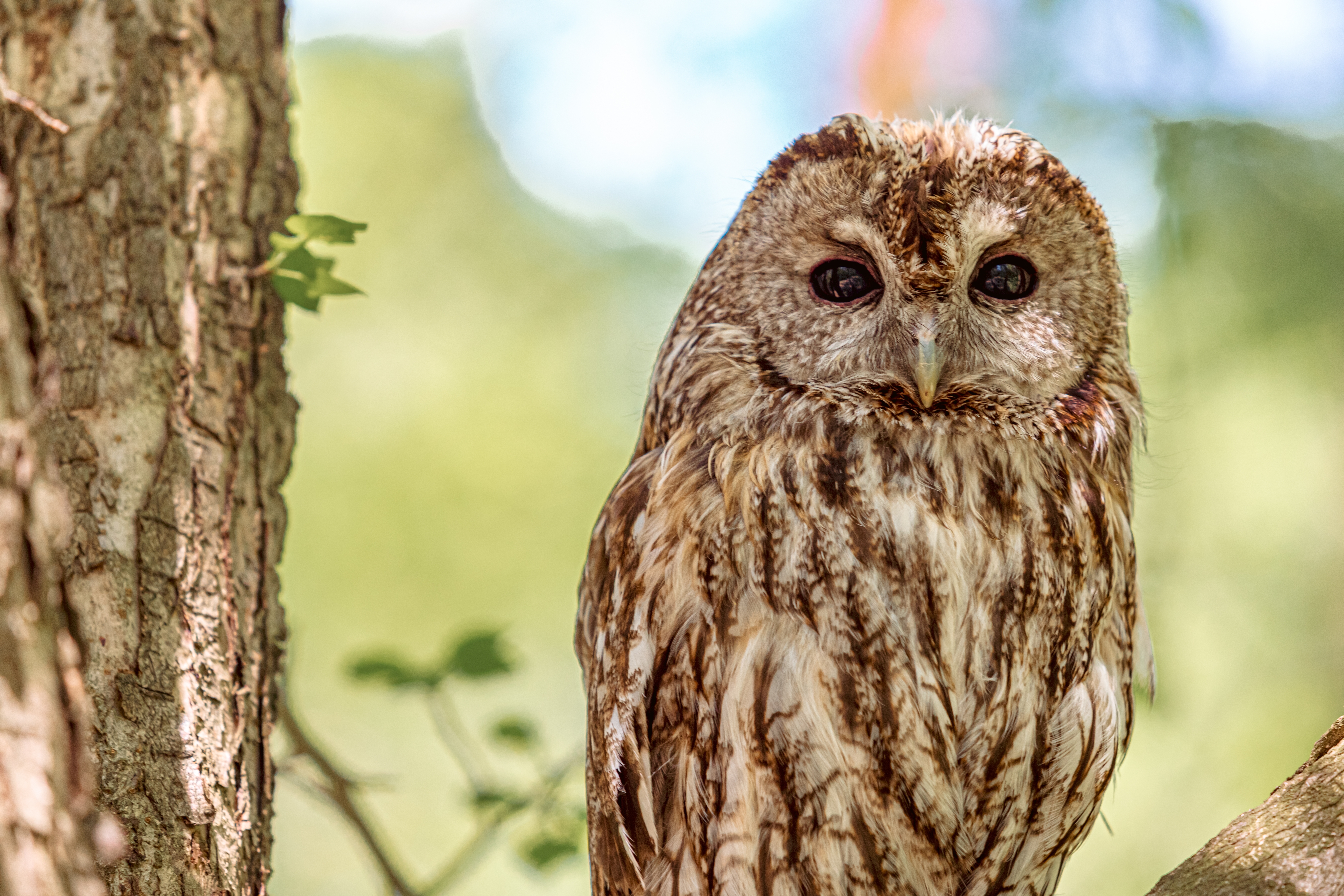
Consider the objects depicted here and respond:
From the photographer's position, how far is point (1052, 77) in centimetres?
472

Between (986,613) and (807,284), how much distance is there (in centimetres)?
65

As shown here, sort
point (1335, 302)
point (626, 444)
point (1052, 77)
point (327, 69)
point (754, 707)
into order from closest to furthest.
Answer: point (754, 707) < point (1335, 302) < point (1052, 77) < point (626, 444) < point (327, 69)

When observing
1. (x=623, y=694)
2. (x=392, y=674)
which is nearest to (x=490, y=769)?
(x=392, y=674)

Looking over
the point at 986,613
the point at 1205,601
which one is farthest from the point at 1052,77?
the point at 986,613

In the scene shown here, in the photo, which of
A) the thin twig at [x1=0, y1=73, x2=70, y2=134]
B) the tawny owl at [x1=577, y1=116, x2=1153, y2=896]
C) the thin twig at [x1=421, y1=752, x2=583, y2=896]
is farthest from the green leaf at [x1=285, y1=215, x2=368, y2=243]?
the thin twig at [x1=421, y1=752, x2=583, y2=896]

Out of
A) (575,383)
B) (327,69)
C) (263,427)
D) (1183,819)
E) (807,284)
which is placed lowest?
(1183,819)

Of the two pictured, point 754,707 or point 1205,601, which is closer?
point 754,707

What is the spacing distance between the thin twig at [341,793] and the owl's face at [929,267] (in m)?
1.09

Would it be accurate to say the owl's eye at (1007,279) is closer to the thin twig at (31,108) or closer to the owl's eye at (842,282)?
the owl's eye at (842,282)

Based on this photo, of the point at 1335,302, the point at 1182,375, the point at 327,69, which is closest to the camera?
the point at 1182,375

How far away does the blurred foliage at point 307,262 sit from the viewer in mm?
1539

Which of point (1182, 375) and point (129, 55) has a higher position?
point (129, 55)

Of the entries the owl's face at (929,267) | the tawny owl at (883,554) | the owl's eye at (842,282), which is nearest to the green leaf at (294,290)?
the tawny owl at (883,554)

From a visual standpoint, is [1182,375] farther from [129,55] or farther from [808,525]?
[129,55]
